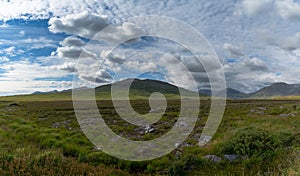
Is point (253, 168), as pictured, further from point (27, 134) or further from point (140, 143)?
point (27, 134)

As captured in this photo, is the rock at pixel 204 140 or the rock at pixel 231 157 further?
the rock at pixel 204 140

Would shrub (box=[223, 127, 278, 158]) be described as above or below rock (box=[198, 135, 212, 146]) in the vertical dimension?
above

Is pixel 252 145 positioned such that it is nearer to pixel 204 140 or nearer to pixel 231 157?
pixel 231 157

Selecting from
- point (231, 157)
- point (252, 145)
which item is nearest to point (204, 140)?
point (231, 157)

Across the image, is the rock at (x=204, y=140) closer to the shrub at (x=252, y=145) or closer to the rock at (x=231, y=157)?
the shrub at (x=252, y=145)

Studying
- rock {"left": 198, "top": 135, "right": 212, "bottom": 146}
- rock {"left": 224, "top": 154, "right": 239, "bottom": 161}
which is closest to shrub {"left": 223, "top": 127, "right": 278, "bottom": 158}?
rock {"left": 224, "top": 154, "right": 239, "bottom": 161}

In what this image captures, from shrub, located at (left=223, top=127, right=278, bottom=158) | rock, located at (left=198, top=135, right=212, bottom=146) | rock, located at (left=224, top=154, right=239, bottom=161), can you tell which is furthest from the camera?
rock, located at (left=198, top=135, right=212, bottom=146)

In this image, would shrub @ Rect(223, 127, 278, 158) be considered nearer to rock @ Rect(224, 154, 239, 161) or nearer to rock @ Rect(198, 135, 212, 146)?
→ rock @ Rect(224, 154, 239, 161)

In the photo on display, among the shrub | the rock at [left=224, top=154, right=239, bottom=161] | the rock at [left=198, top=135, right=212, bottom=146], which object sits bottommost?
the rock at [left=198, top=135, right=212, bottom=146]

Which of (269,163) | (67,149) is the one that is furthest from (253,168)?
(67,149)

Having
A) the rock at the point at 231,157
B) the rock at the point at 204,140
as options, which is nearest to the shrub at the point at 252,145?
the rock at the point at 231,157

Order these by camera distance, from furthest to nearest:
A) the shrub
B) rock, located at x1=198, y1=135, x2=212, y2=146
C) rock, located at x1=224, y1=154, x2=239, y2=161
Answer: rock, located at x1=198, y1=135, x2=212, y2=146, rock, located at x1=224, y1=154, x2=239, y2=161, the shrub

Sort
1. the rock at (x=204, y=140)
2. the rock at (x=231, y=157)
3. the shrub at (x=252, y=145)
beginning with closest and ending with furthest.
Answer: the shrub at (x=252, y=145) < the rock at (x=231, y=157) < the rock at (x=204, y=140)

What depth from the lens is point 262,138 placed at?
38.4 feet
